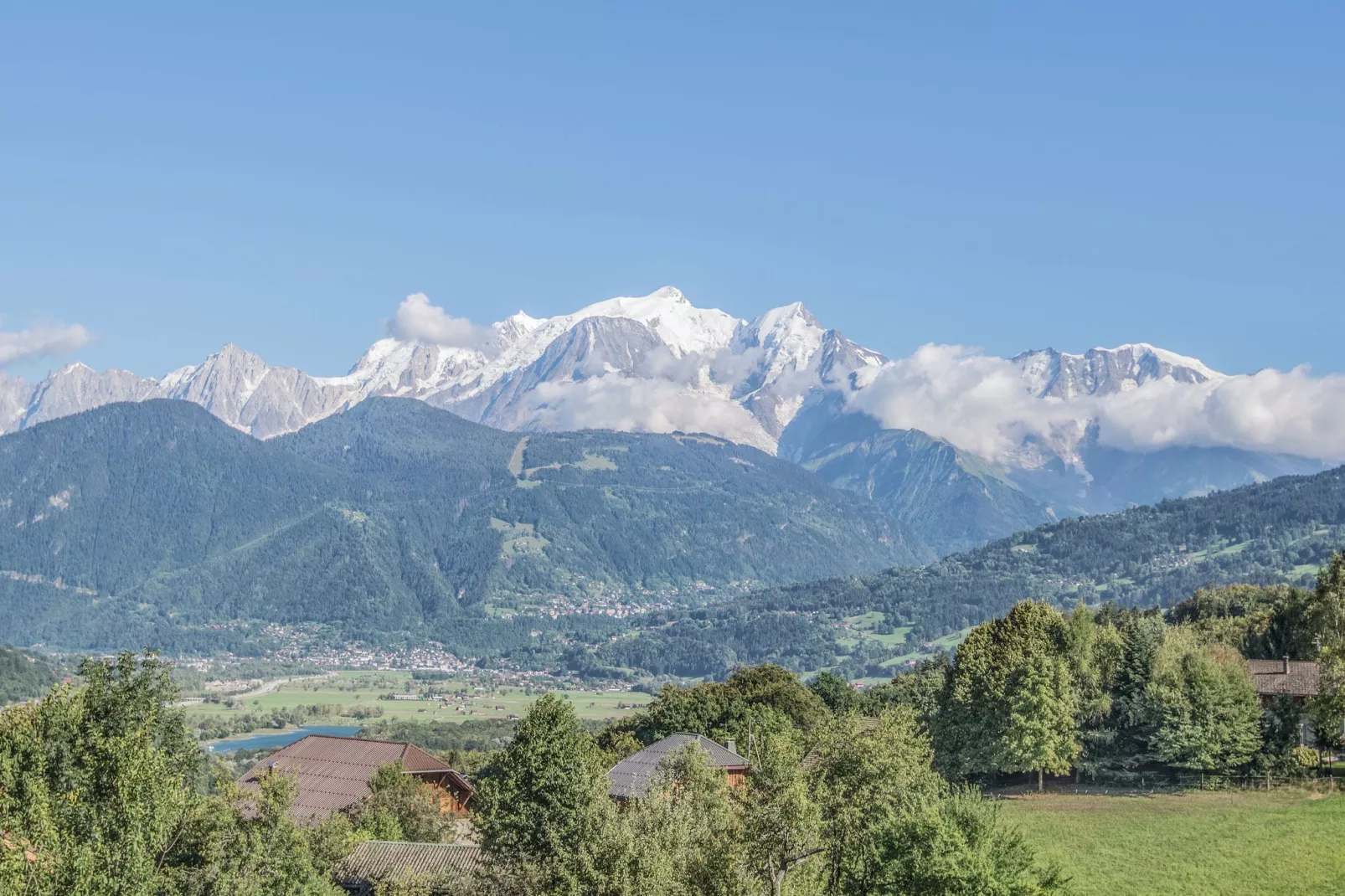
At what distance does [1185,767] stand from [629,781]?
40.2 meters

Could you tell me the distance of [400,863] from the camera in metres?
63.1

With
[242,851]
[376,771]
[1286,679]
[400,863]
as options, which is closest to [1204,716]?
[1286,679]

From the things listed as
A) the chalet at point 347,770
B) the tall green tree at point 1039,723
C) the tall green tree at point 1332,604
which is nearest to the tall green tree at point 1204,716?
the tall green tree at point 1039,723

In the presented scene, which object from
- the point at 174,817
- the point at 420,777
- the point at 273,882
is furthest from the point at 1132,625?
the point at 174,817

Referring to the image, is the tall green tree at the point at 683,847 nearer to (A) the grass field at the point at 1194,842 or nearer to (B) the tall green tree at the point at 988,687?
(A) the grass field at the point at 1194,842

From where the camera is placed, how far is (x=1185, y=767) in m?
90.2

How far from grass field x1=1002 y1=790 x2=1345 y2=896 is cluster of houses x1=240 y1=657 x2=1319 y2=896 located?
55.4 feet

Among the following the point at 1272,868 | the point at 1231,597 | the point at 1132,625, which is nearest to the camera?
the point at 1272,868

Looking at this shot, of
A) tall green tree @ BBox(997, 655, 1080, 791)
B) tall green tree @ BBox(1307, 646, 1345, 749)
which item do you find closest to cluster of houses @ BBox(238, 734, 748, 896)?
tall green tree @ BBox(997, 655, 1080, 791)

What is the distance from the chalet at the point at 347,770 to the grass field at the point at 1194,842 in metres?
43.6

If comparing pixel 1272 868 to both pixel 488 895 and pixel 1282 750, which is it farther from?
pixel 488 895

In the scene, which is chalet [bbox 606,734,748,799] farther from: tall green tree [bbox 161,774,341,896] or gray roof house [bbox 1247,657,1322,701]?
gray roof house [bbox 1247,657,1322,701]

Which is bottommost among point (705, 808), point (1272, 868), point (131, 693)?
point (1272, 868)

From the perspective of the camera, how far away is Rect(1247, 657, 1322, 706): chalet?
95.2 metres
